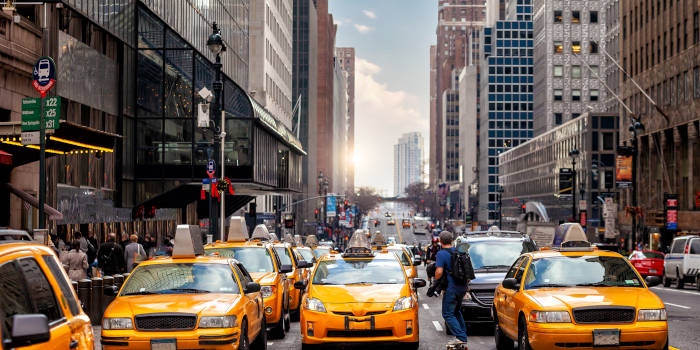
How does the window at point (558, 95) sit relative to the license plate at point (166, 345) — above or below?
above

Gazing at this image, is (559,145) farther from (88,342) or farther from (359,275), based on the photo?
(88,342)

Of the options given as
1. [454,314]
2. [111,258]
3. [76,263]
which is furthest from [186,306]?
[111,258]

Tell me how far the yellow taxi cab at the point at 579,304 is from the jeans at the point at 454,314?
0.73 metres

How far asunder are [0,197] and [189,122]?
19.3 metres

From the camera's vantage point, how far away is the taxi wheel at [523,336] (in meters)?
11.8

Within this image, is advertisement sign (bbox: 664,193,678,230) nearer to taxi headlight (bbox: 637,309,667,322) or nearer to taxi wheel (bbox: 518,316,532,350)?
taxi wheel (bbox: 518,316,532,350)

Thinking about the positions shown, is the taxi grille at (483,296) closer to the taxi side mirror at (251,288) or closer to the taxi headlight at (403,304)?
the taxi headlight at (403,304)

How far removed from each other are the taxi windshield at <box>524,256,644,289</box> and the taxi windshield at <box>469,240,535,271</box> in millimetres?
5151

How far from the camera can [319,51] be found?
170375 millimetres

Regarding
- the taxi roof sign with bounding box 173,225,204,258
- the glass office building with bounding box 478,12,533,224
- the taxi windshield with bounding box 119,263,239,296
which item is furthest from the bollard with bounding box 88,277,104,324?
the glass office building with bounding box 478,12,533,224

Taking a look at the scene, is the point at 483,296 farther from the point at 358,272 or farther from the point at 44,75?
the point at 44,75

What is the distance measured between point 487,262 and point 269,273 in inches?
189

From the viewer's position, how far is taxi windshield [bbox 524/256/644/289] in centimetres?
1266

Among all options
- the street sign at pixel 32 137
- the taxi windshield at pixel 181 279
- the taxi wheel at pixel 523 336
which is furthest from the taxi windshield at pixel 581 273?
the street sign at pixel 32 137
